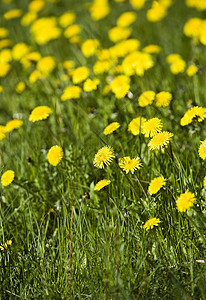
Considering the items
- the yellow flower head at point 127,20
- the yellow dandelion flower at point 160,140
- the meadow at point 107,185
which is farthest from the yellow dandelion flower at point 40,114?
the yellow flower head at point 127,20

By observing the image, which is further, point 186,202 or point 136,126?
point 136,126

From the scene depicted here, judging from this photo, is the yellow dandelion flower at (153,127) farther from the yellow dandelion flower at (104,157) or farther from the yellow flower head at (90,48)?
the yellow flower head at (90,48)

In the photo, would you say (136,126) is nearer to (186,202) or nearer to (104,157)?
(104,157)

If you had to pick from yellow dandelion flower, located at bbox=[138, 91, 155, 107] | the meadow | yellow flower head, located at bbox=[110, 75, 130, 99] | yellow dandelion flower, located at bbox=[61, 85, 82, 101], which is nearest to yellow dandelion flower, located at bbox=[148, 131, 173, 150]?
the meadow

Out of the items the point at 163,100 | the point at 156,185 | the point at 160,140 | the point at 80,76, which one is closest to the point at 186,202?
the point at 156,185

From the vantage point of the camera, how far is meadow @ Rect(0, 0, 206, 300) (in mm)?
1585

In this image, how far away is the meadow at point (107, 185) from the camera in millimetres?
1585

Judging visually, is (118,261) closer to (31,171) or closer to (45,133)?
(31,171)

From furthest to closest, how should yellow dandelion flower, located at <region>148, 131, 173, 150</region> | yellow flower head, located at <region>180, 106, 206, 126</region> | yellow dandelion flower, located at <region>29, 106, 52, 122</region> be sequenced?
yellow dandelion flower, located at <region>29, 106, 52, 122</region>
yellow flower head, located at <region>180, 106, 206, 126</region>
yellow dandelion flower, located at <region>148, 131, 173, 150</region>

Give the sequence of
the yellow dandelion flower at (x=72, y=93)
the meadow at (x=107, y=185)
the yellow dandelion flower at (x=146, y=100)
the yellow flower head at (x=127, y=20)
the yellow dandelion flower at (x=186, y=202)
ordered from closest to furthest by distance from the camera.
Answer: the yellow dandelion flower at (x=186, y=202), the meadow at (x=107, y=185), the yellow dandelion flower at (x=146, y=100), the yellow dandelion flower at (x=72, y=93), the yellow flower head at (x=127, y=20)

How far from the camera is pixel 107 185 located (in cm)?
204

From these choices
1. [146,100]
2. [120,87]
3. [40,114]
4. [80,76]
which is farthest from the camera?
[80,76]

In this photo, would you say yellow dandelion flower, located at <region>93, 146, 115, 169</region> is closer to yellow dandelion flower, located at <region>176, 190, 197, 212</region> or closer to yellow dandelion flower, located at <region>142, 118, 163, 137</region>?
yellow dandelion flower, located at <region>142, 118, 163, 137</region>

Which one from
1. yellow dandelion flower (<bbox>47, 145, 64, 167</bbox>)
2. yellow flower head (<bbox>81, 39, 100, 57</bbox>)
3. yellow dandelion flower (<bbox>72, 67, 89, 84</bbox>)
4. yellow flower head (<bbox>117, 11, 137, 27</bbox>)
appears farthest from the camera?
yellow flower head (<bbox>117, 11, 137, 27</bbox>)
